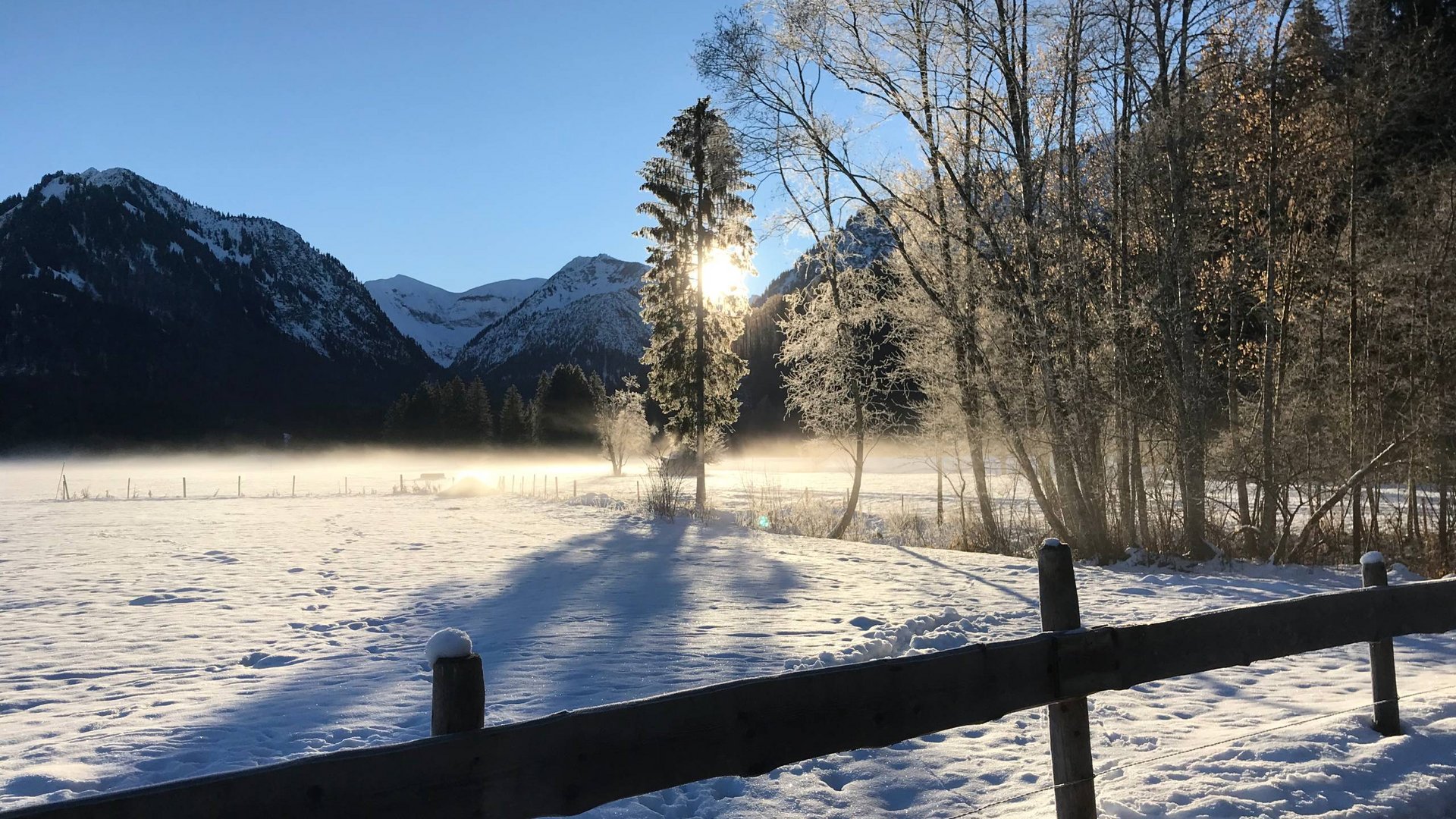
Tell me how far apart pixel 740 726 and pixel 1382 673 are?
12.7 ft

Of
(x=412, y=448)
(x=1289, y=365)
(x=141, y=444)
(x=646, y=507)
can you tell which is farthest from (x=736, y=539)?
(x=141, y=444)

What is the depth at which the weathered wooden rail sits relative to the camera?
73.3 inches

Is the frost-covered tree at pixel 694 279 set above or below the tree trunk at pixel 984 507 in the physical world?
above

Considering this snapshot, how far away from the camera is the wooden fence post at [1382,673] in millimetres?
4168

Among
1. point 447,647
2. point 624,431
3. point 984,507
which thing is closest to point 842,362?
point 984,507

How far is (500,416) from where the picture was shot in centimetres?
8806

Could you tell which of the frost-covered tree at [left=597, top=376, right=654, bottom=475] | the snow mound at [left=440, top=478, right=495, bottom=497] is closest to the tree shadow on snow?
the snow mound at [left=440, top=478, right=495, bottom=497]

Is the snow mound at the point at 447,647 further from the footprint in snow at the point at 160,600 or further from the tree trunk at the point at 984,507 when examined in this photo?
the tree trunk at the point at 984,507

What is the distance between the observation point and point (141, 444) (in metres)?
113

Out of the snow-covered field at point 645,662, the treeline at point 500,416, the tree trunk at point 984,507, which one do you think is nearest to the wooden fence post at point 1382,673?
the snow-covered field at point 645,662

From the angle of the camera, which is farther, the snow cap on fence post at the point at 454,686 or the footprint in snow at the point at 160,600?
the footprint in snow at the point at 160,600

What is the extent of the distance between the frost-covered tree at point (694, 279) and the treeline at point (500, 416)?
188ft

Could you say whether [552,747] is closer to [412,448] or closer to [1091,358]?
[1091,358]

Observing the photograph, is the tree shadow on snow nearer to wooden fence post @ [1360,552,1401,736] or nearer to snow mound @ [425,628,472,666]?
snow mound @ [425,628,472,666]
